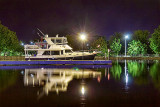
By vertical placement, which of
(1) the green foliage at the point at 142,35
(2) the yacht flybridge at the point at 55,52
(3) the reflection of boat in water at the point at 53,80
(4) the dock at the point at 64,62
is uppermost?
(1) the green foliage at the point at 142,35

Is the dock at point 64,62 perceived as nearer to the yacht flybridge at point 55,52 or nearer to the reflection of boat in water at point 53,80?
the yacht flybridge at point 55,52

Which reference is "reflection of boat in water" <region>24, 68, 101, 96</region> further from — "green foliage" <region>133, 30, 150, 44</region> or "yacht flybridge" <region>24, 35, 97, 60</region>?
"green foliage" <region>133, 30, 150, 44</region>

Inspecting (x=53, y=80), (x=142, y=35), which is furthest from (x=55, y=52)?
(x=142, y=35)

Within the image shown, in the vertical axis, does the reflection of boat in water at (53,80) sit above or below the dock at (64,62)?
below

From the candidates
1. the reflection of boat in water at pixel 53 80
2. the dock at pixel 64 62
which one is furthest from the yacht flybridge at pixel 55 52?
the reflection of boat in water at pixel 53 80

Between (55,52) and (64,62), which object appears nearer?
(64,62)

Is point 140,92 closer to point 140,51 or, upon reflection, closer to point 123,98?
point 123,98

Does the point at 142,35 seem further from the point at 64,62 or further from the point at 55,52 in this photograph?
the point at 64,62

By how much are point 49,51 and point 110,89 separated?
97.1 ft

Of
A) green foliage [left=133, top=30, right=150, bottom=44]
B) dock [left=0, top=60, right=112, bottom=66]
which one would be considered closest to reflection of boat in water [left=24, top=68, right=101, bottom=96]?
dock [left=0, top=60, right=112, bottom=66]

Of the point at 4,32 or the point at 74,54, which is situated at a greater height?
the point at 4,32

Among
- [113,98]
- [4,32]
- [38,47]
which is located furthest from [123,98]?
[4,32]

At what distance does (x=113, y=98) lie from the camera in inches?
447

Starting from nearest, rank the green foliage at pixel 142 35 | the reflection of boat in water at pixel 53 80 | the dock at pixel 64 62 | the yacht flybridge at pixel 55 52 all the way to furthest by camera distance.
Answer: the reflection of boat in water at pixel 53 80, the dock at pixel 64 62, the yacht flybridge at pixel 55 52, the green foliage at pixel 142 35
